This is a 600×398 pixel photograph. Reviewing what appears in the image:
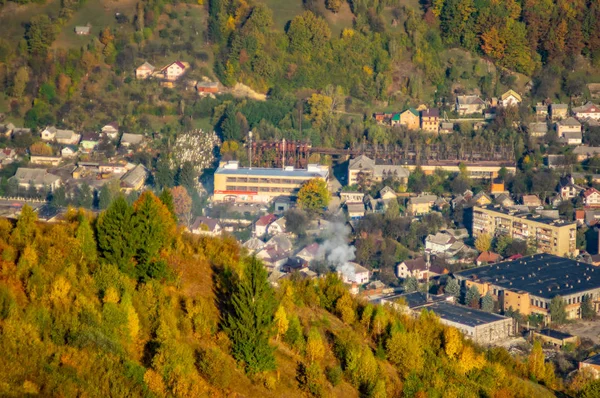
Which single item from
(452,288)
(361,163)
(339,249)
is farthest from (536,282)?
(361,163)

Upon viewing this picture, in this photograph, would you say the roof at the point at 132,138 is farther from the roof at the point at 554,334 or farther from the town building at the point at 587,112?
the roof at the point at 554,334

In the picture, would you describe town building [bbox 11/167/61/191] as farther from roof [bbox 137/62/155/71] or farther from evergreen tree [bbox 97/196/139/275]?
evergreen tree [bbox 97/196/139/275]

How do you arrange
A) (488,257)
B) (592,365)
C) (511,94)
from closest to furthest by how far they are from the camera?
(592,365) → (488,257) → (511,94)

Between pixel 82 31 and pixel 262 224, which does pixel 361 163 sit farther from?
pixel 82 31

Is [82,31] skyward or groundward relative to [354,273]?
skyward

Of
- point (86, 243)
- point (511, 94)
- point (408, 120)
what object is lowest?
point (86, 243)

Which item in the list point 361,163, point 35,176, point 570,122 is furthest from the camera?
point 570,122
